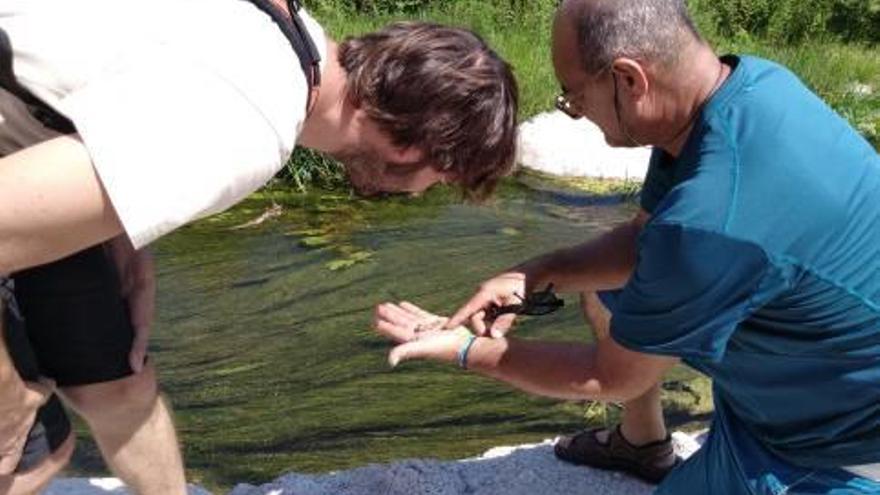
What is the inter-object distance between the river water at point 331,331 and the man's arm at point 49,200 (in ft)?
6.12

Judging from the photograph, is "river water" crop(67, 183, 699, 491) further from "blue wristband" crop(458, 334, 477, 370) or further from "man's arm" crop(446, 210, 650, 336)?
"blue wristband" crop(458, 334, 477, 370)

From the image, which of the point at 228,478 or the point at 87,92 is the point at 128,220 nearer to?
the point at 87,92

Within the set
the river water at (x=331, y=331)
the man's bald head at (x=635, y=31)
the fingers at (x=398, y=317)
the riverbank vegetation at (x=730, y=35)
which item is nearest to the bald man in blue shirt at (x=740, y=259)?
the man's bald head at (x=635, y=31)

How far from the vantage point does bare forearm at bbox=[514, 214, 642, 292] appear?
264 centimetres

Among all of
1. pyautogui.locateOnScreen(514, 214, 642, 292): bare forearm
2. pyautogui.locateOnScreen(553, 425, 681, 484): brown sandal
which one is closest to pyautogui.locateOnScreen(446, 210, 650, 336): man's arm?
pyautogui.locateOnScreen(514, 214, 642, 292): bare forearm

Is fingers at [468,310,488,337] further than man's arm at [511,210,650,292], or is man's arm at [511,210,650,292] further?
man's arm at [511,210,650,292]

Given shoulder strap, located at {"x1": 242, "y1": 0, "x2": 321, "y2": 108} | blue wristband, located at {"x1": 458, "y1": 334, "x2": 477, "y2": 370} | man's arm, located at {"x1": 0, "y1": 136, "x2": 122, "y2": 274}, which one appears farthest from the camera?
blue wristband, located at {"x1": 458, "y1": 334, "x2": 477, "y2": 370}

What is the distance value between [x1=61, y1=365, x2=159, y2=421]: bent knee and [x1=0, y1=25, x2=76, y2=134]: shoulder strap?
28.4 inches

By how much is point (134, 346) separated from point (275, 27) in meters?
0.82

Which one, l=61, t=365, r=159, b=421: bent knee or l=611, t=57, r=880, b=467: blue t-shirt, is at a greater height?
l=611, t=57, r=880, b=467: blue t-shirt

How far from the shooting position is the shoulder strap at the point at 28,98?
1.72 m

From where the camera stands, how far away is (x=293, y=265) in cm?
512

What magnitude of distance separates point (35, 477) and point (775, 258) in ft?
4.79

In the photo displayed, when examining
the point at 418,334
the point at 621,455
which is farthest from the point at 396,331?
the point at 621,455
